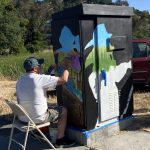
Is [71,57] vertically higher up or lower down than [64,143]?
higher up

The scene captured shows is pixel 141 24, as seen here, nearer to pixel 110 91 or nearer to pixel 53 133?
pixel 110 91

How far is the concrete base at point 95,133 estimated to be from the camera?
635 centimetres

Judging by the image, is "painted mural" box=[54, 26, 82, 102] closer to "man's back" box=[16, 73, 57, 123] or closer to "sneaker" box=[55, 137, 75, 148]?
"man's back" box=[16, 73, 57, 123]

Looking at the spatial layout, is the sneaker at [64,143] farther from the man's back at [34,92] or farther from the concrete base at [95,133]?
the man's back at [34,92]

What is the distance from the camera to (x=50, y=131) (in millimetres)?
6480

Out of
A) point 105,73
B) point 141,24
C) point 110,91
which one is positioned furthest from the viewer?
point 141,24

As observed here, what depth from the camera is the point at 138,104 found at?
9.55 metres

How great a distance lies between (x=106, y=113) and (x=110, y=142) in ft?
1.62

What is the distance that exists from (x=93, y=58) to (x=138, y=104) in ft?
11.7

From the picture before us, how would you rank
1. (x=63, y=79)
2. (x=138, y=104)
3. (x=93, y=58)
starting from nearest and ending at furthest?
(x=63, y=79)
(x=93, y=58)
(x=138, y=104)

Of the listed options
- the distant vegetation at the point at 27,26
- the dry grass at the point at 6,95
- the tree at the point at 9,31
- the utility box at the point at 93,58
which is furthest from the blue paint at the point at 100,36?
the tree at the point at 9,31

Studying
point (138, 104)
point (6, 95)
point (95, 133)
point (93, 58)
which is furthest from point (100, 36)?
point (6, 95)

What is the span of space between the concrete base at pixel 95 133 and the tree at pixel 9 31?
1909 inches

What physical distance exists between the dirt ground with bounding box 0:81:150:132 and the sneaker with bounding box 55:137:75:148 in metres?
1.28
